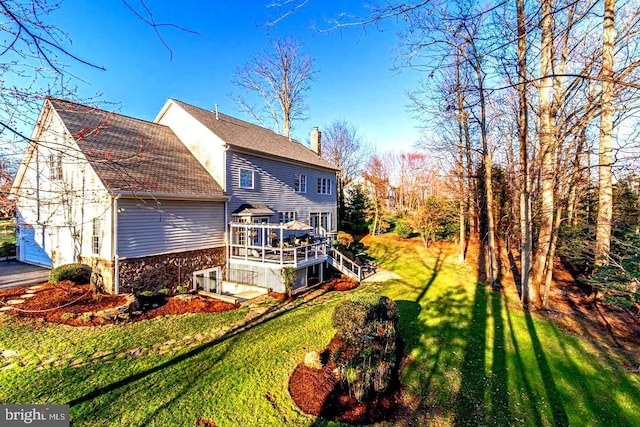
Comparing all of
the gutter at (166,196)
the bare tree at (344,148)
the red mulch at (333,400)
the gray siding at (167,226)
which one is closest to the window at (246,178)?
the gutter at (166,196)

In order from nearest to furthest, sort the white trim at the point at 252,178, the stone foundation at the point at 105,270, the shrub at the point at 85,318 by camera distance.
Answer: the shrub at the point at 85,318
the stone foundation at the point at 105,270
the white trim at the point at 252,178

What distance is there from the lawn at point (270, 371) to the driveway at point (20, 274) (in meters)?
3.58

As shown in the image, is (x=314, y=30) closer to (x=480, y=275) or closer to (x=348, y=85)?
(x=348, y=85)

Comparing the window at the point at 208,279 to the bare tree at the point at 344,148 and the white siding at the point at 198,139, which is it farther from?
the bare tree at the point at 344,148

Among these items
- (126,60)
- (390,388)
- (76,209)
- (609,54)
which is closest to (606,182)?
(609,54)

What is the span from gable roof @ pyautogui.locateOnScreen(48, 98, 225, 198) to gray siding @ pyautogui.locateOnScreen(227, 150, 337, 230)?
108 centimetres

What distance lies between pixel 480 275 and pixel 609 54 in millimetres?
11319

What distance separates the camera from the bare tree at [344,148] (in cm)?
3139

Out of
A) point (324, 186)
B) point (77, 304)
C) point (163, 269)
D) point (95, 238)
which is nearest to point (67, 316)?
point (77, 304)

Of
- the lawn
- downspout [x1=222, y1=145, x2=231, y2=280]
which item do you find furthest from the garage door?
downspout [x1=222, y1=145, x2=231, y2=280]

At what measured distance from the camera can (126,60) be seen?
4.11 metres

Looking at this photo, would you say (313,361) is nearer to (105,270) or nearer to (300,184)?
(105,270)

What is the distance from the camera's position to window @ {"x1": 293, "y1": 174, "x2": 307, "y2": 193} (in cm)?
1770

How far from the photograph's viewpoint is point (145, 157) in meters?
11.3
